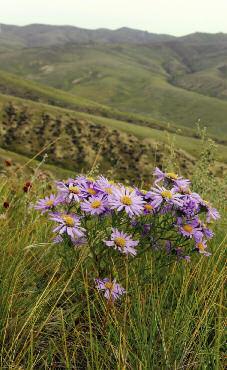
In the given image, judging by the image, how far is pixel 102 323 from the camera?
3.54 meters

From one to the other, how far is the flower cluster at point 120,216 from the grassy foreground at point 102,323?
17 centimetres

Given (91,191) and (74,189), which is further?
(91,191)

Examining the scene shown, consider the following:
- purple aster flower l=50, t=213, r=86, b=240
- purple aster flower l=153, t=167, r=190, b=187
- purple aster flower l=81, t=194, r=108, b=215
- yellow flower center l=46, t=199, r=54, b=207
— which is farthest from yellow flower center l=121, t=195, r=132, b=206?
yellow flower center l=46, t=199, r=54, b=207

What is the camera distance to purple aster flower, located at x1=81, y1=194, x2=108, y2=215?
12.1 ft

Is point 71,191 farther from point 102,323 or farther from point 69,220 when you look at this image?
point 102,323

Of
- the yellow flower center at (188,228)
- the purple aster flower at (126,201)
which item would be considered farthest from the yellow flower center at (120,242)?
the yellow flower center at (188,228)

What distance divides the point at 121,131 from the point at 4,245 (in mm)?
99036

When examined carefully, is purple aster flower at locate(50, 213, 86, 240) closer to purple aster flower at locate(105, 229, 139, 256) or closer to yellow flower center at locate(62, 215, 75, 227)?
yellow flower center at locate(62, 215, 75, 227)

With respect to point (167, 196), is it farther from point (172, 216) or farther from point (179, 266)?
point (179, 266)

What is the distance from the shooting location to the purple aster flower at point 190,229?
3915 millimetres

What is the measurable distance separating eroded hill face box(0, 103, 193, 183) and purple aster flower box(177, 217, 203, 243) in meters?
82.4

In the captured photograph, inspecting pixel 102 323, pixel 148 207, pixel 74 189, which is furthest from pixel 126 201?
pixel 102 323

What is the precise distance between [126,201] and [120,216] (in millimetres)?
328

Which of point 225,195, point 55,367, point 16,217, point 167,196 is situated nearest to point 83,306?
point 55,367
